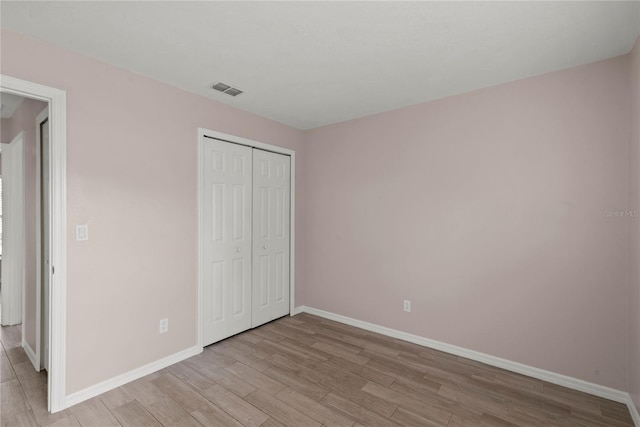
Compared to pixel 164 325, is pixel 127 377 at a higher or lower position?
lower

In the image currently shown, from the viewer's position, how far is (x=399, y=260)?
325 centimetres

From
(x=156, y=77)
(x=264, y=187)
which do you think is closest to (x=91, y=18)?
(x=156, y=77)

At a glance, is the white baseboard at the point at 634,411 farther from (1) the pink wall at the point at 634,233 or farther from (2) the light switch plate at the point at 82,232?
(2) the light switch plate at the point at 82,232

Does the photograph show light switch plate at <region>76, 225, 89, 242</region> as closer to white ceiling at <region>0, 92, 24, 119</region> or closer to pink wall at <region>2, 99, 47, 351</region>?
pink wall at <region>2, 99, 47, 351</region>

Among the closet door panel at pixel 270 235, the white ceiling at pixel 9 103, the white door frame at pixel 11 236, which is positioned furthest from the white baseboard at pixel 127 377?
the white ceiling at pixel 9 103

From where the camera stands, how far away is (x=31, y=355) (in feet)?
8.88

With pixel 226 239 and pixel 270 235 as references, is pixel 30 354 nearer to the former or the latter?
pixel 226 239

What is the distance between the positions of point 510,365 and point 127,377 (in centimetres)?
323

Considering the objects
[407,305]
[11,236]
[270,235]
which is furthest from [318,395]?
[11,236]

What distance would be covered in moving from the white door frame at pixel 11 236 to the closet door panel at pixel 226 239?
7.80 feet

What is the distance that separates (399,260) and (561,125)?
73.2 inches

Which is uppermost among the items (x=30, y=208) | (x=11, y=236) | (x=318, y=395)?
(x=30, y=208)

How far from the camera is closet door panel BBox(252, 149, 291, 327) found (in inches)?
139

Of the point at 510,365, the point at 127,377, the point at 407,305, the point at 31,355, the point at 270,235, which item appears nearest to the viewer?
the point at 127,377
